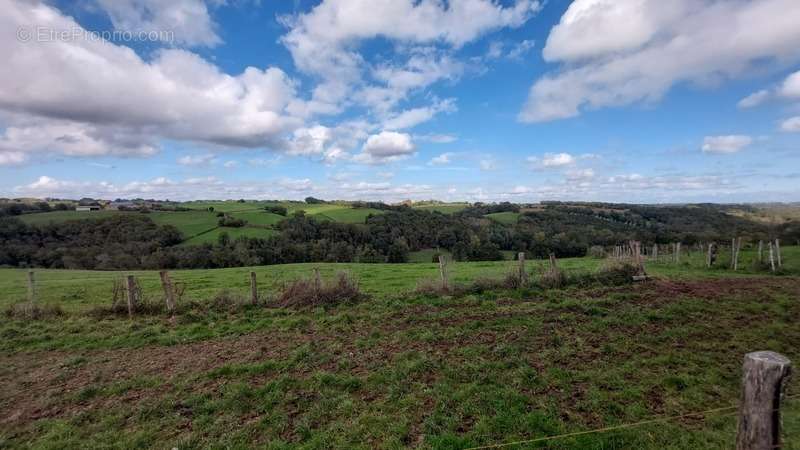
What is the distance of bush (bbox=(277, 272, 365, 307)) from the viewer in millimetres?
13289

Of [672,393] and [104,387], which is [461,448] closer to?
[672,393]

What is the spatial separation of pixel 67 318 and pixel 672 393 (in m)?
17.2

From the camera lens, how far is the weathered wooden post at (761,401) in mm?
2719

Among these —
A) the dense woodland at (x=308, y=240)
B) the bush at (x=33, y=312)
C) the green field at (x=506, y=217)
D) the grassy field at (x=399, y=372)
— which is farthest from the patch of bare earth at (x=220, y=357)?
the green field at (x=506, y=217)

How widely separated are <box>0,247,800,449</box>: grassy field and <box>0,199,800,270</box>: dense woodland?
3582 cm

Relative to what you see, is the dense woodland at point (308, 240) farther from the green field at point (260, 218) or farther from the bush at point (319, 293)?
the bush at point (319, 293)

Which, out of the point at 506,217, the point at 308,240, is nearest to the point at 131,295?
the point at 308,240

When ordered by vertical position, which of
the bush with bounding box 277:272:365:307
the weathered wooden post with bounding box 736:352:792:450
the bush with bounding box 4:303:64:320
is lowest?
the bush with bounding box 4:303:64:320

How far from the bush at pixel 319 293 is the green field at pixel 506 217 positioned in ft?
222

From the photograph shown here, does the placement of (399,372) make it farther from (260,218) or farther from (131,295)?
(260,218)

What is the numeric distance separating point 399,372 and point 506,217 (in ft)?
265

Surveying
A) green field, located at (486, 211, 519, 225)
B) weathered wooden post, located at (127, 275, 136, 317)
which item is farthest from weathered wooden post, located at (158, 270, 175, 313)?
green field, located at (486, 211, 519, 225)

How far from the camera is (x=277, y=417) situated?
5781 mm

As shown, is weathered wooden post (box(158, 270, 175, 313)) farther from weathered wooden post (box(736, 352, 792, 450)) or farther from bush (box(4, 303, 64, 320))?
weathered wooden post (box(736, 352, 792, 450))
